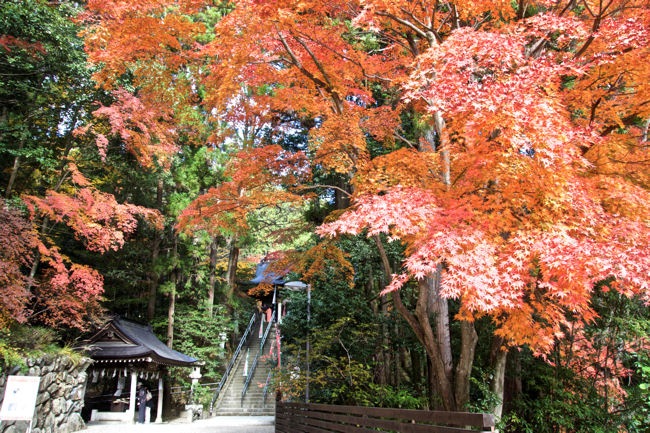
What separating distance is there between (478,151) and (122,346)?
11909mm

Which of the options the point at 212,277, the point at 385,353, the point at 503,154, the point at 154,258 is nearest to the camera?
the point at 503,154

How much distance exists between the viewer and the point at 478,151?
18.0 feet

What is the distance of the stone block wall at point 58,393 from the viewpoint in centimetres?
910

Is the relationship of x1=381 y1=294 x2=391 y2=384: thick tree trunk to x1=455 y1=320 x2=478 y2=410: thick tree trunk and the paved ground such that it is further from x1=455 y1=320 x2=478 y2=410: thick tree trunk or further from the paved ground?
x1=455 y1=320 x2=478 y2=410: thick tree trunk

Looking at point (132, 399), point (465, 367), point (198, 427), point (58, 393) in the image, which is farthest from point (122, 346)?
point (465, 367)

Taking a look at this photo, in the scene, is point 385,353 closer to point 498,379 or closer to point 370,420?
point 498,379

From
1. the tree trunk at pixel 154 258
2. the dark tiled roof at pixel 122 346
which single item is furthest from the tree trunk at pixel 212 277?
the dark tiled roof at pixel 122 346

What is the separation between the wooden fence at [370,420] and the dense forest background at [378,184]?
4.28ft

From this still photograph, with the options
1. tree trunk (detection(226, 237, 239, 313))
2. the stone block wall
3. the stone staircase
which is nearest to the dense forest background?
the stone block wall

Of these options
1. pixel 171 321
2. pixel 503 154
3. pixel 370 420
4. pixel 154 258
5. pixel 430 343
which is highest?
pixel 154 258

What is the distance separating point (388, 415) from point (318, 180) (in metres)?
10.9

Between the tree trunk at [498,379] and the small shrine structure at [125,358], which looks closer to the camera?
the tree trunk at [498,379]

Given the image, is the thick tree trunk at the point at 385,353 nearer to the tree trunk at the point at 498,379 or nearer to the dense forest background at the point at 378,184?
the dense forest background at the point at 378,184

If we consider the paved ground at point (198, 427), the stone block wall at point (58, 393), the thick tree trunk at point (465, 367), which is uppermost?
the thick tree trunk at point (465, 367)
